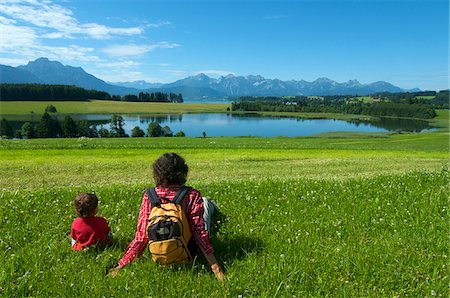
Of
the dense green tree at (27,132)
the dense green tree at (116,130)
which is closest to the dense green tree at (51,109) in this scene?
the dense green tree at (116,130)

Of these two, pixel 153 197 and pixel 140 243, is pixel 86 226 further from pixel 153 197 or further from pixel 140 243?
pixel 153 197

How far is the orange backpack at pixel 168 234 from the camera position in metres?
5.68

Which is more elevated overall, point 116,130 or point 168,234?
point 168,234

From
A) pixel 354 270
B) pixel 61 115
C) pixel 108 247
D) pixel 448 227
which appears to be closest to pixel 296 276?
pixel 354 270

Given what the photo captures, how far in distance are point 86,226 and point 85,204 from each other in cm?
46

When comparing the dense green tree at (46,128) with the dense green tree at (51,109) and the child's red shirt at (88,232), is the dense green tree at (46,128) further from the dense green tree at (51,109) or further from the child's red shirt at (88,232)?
the child's red shirt at (88,232)

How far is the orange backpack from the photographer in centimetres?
568

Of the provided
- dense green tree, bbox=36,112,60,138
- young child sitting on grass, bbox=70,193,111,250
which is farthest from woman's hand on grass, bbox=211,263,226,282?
dense green tree, bbox=36,112,60,138

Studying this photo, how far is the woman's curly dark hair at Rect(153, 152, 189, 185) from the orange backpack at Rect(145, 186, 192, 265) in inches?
18.8

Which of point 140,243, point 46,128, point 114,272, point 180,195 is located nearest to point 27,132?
point 46,128

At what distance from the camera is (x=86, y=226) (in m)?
6.83

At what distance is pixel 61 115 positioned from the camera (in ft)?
603

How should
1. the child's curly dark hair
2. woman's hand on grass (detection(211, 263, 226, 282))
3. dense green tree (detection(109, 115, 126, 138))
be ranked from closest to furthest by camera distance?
1. woman's hand on grass (detection(211, 263, 226, 282))
2. the child's curly dark hair
3. dense green tree (detection(109, 115, 126, 138))

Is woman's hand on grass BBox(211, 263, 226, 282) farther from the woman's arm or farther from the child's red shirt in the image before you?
the child's red shirt
